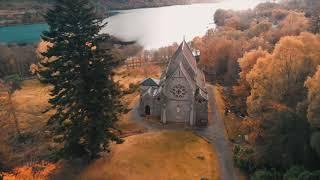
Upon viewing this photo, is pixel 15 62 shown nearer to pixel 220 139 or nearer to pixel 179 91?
pixel 179 91

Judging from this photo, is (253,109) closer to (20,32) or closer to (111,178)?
(111,178)

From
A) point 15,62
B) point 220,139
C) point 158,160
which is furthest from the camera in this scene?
point 15,62

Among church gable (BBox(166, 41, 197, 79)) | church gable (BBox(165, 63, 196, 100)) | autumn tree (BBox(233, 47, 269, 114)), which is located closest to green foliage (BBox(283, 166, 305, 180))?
church gable (BBox(165, 63, 196, 100))

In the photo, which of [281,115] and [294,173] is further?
[281,115]

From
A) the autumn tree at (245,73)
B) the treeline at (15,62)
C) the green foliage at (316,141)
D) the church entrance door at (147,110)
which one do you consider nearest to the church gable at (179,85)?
the church entrance door at (147,110)

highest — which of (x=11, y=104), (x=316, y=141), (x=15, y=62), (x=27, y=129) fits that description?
(x=15, y=62)

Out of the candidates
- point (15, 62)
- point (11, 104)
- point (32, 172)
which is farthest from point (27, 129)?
point (15, 62)
